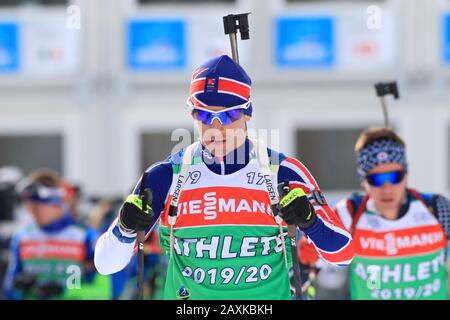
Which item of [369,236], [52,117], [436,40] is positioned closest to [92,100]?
[52,117]

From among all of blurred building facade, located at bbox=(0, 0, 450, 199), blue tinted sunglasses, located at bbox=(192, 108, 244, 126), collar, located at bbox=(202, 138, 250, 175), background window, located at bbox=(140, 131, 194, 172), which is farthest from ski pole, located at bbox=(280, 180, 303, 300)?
background window, located at bbox=(140, 131, 194, 172)

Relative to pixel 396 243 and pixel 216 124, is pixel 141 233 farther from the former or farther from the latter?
pixel 396 243

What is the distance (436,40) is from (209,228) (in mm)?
13290

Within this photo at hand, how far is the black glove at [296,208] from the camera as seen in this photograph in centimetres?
387

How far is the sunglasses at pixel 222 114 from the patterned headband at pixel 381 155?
1601 millimetres

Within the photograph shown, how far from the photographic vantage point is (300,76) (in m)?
17.0

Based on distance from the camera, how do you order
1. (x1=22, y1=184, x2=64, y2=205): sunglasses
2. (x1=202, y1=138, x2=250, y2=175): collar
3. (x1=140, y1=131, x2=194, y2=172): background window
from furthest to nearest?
(x1=140, y1=131, x2=194, y2=172): background window, (x1=22, y1=184, x2=64, y2=205): sunglasses, (x1=202, y1=138, x2=250, y2=175): collar

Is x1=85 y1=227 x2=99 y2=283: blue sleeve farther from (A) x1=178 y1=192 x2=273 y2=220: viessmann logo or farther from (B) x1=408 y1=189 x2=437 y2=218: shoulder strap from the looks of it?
(A) x1=178 y1=192 x2=273 y2=220: viessmann logo

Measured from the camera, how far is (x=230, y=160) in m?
4.20

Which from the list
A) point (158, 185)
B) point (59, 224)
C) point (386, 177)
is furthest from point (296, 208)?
point (59, 224)

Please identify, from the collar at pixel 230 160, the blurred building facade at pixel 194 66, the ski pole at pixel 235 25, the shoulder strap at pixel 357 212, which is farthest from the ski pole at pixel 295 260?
the blurred building facade at pixel 194 66

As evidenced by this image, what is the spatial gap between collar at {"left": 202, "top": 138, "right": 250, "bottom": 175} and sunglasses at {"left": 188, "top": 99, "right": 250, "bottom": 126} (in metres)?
0.16

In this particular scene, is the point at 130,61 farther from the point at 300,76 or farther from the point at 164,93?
the point at 300,76

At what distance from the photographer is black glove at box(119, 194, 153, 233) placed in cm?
393
